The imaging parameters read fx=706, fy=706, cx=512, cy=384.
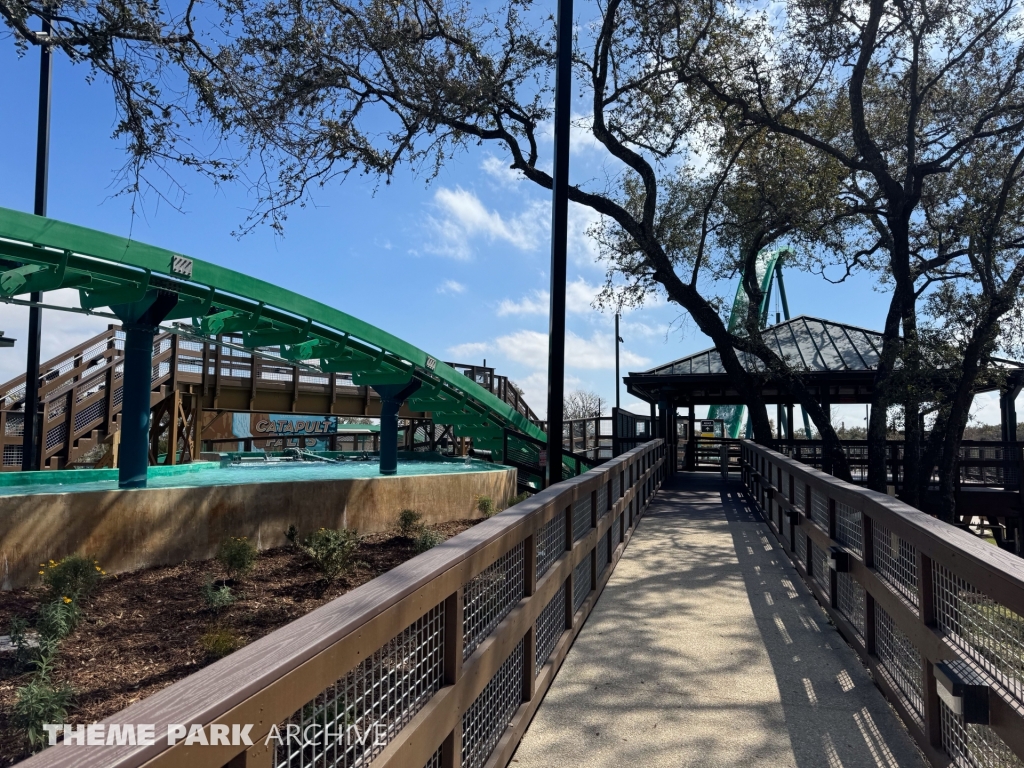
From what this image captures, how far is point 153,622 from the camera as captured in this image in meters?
5.91

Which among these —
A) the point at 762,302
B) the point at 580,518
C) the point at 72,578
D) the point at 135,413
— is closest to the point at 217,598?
the point at 72,578

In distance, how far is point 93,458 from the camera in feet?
52.1

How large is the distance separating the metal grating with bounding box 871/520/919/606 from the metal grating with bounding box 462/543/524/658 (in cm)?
174

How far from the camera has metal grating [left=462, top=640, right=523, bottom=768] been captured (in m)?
2.68

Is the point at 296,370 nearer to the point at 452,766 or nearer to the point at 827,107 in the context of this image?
the point at 827,107

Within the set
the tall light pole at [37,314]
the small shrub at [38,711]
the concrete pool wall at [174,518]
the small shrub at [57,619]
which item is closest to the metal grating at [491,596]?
the small shrub at [38,711]

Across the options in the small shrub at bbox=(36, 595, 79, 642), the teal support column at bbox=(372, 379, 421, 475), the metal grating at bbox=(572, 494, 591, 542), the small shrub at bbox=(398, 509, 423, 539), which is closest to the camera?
the metal grating at bbox=(572, 494, 591, 542)

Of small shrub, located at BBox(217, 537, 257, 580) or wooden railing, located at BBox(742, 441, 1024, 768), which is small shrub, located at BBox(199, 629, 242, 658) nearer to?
small shrub, located at BBox(217, 537, 257, 580)

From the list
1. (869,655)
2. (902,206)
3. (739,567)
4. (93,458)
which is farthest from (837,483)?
(93,458)

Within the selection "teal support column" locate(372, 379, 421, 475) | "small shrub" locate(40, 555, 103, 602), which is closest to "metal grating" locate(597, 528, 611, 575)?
"small shrub" locate(40, 555, 103, 602)

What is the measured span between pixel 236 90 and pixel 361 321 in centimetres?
495

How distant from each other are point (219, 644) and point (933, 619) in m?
4.25

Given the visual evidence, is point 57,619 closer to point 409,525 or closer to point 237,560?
point 237,560

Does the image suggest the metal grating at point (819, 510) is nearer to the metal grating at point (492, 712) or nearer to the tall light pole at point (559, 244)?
the tall light pole at point (559, 244)
